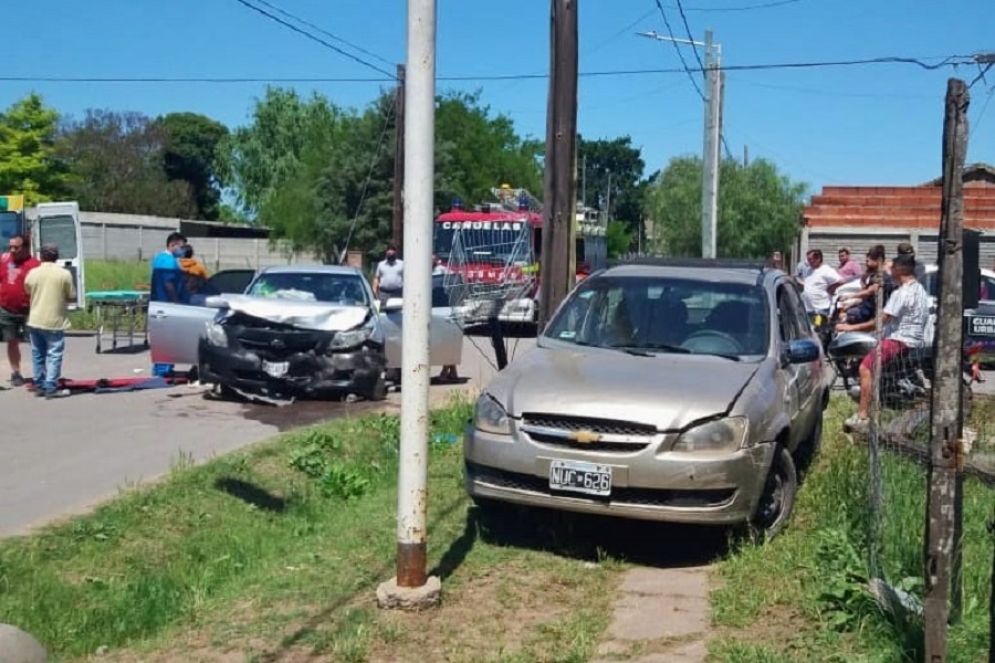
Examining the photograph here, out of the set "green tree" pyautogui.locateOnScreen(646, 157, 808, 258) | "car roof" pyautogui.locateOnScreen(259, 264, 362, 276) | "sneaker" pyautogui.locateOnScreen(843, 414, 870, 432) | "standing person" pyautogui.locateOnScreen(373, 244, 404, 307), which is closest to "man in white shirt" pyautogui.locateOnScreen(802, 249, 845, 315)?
"standing person" pyautogui.locateOnScreen(373, 244, 404, 307)

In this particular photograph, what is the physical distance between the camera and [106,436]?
436 inches

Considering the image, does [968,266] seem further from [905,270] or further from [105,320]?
[105,320]

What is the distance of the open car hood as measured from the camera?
13117 mm

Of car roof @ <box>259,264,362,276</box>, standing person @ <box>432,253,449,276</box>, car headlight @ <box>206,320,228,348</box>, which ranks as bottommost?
car headlight @ <box>206,320,228,348</box>

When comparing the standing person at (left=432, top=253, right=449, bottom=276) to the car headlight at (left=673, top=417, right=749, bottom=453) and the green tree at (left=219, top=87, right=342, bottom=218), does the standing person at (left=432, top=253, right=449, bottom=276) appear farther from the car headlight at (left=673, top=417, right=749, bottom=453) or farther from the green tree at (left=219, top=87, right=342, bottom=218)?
the green tree at (left=219, top=87, right=342, bottom=218)

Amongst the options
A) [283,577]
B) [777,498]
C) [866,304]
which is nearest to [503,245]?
[866,304]

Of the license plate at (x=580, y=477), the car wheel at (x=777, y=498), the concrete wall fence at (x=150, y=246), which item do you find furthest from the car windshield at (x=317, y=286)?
the concrete wall fence at (x=150, y=246)

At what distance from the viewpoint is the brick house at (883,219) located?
92.5ft

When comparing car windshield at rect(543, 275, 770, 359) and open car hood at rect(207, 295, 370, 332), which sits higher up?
car windshield at rect(543, 275, 770, 359)

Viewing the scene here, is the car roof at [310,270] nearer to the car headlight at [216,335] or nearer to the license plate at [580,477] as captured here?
the car headlight at [216,335]

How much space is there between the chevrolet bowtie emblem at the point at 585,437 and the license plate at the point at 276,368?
22.7 feet

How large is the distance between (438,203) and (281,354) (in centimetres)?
3413

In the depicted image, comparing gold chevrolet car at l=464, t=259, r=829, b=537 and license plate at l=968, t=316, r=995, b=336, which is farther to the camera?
license plate at l=968, t=316, r=995, b=336

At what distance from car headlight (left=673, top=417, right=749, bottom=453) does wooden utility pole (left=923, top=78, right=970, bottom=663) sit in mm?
2049
